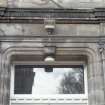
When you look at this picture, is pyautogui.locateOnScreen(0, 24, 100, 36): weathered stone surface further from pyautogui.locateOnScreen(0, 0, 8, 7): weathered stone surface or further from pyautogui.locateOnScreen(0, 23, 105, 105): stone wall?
pyautogui.locateOnScreen(0, 0, 8, 7): weathered stone surface

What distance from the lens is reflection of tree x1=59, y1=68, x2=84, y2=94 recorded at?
877 cm

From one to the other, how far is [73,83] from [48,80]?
601mm

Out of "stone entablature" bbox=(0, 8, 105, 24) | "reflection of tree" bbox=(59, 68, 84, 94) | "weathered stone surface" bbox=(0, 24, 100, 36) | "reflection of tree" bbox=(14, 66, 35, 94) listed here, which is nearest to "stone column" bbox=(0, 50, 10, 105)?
"reflection of tree" bbox=(14, 66, 35, 94)

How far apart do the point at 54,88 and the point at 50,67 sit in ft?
1.72

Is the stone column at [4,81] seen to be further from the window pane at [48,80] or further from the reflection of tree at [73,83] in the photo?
the reflection of tree at [73,83]

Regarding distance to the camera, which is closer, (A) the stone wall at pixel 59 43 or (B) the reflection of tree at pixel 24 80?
(A) the stone wall at pixel 59 43

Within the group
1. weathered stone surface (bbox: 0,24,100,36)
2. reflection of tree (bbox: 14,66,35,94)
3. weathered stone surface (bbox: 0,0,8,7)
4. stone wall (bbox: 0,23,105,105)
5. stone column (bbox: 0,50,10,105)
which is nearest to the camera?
stone column (bbox: 0,50,10,105)

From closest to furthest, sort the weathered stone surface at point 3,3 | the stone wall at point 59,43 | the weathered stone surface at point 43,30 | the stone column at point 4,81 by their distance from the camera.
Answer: the stone column at point 4,81, the stone wall at point 59,43, the weathered stone surface at point 43,30, the weathered stone surface at point 3,3

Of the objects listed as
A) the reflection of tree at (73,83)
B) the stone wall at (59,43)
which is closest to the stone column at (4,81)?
the stone wall at (59,43)

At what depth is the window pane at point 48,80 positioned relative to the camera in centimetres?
875

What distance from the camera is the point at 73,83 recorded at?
29.0 ft

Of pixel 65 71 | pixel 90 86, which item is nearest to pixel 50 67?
pixel 65 71

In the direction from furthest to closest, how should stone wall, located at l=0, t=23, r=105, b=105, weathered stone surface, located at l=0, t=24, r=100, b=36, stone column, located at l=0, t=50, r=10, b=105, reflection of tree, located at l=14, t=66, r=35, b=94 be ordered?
reflection of tree, located at l=14, t=66, r=35, b=94 → weathered stone surface, located at l=0, t=24, r=100, b=36 → stone wall, located at l=0, t=23, r=105, b=105 → stone column, located at l=0, t=50, r=10, b=105

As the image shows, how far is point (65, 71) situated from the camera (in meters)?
8.92
